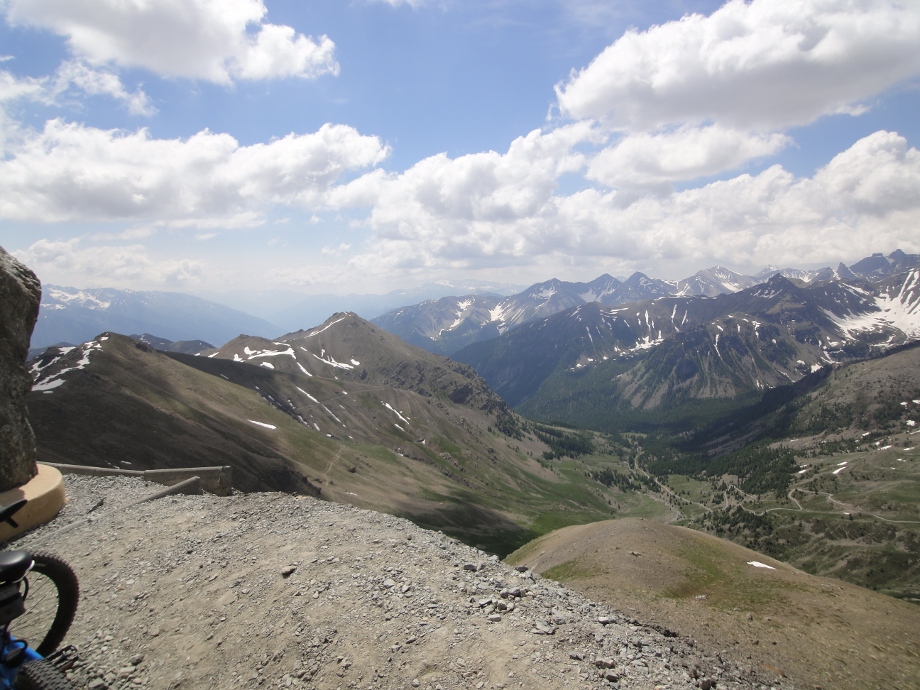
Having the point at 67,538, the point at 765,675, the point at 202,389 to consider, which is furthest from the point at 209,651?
the point at 202,389

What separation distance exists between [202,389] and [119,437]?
6479 centimetres

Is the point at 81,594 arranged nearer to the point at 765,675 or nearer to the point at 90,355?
the point at 765,675

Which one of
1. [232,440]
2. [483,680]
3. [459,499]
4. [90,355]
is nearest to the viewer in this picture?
[483,680]

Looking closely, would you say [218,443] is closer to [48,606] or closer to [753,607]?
[48,606]

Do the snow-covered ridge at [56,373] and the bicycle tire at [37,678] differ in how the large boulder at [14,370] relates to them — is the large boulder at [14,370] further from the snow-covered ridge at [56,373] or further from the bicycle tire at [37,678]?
the snow-covered ridge at [56,373]

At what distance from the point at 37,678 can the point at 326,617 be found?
6.98 m

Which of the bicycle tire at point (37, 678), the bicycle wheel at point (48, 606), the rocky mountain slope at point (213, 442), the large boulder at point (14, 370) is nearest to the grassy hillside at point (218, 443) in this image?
the rocky mountain slope at point (213, 442)

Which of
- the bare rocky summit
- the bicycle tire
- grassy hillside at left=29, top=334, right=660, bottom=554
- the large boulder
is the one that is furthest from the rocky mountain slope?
the bicycle tire

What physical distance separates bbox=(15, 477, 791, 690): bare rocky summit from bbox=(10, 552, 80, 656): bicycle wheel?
886mm

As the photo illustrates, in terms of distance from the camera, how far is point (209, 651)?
13203 millimetres

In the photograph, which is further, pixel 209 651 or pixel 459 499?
pixel 459 499

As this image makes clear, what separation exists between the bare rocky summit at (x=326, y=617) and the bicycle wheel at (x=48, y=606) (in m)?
0.89

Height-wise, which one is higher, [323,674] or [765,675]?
[323,674]

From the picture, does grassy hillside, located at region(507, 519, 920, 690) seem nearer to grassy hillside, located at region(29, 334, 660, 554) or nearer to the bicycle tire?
the bicycle tire
